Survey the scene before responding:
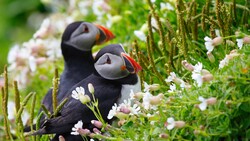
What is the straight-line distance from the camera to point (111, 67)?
10.3ft

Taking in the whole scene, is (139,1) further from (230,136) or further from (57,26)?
(230,136)

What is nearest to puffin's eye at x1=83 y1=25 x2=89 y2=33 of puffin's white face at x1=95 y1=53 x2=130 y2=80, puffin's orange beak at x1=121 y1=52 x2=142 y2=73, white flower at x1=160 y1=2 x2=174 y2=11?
white flower at x1=160 y1=2 x2=174 y2=11

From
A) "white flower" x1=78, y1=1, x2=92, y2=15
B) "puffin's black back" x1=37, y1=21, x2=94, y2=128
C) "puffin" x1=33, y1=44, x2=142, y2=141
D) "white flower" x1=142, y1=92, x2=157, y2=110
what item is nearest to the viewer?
"white flower" x1=142, y1=92, x2=157, y2=110

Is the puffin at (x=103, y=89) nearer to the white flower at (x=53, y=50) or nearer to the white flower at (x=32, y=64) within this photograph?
the white flower at (x=32, y=64)

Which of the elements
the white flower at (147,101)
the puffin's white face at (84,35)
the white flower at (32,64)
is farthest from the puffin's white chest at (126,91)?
the white flower at (32,64)

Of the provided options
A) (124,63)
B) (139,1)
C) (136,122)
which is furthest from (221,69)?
(139,1)

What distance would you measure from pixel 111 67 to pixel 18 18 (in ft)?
15.7

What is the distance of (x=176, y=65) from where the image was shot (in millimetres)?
3309

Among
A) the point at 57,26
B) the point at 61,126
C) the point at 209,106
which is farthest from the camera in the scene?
the point at 57,26

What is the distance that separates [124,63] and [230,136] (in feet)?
3.13

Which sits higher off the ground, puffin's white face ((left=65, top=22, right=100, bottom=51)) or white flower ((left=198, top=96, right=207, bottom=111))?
puffin's white face ((left=65, top=22, right=100, bottom=51))

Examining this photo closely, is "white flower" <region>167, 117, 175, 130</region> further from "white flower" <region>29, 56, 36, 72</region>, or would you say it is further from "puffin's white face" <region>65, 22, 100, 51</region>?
"white flower" <region>29, 56, 36, 72</region>

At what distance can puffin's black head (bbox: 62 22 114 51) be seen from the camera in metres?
3.91

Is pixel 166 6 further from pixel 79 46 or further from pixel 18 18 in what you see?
pixel 18 18
